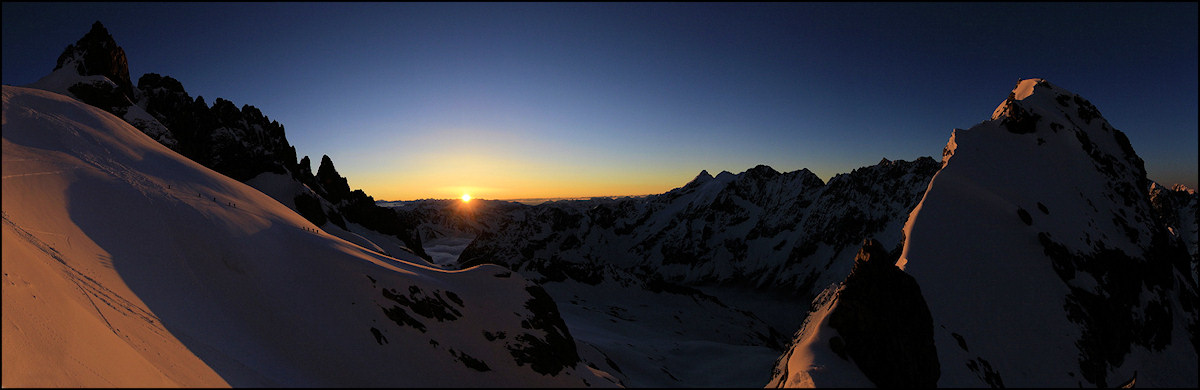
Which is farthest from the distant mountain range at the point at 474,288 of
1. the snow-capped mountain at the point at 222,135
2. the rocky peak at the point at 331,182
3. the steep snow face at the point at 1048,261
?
the rocky peak at the point at 331,182

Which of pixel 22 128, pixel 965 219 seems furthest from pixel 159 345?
pixel 965 219

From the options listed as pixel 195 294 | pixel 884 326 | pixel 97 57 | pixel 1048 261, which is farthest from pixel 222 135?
pixel 1048 261

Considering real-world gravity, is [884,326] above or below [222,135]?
below

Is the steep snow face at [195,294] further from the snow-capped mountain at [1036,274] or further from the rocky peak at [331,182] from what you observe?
the rocky peak at [331,182]

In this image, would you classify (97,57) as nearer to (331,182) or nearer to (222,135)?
(222,135)

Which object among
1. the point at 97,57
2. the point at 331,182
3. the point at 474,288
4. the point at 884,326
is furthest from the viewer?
the point at 331,182

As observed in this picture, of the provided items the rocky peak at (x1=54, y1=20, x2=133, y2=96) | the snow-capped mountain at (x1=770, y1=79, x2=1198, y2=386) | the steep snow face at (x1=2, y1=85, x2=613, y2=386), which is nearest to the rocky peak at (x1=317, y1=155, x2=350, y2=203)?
the rocky peak at (x1=54, y1=20, x2=133, y2=96)

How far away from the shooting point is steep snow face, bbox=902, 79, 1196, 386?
35500 millimetres

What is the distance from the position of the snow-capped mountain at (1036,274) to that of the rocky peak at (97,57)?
11252cm

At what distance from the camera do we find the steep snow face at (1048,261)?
35.5 metres

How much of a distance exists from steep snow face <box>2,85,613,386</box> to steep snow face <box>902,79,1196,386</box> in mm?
33043

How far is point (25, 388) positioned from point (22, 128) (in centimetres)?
3055

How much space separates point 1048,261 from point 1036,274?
2727 mm

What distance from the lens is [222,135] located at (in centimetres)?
8731
